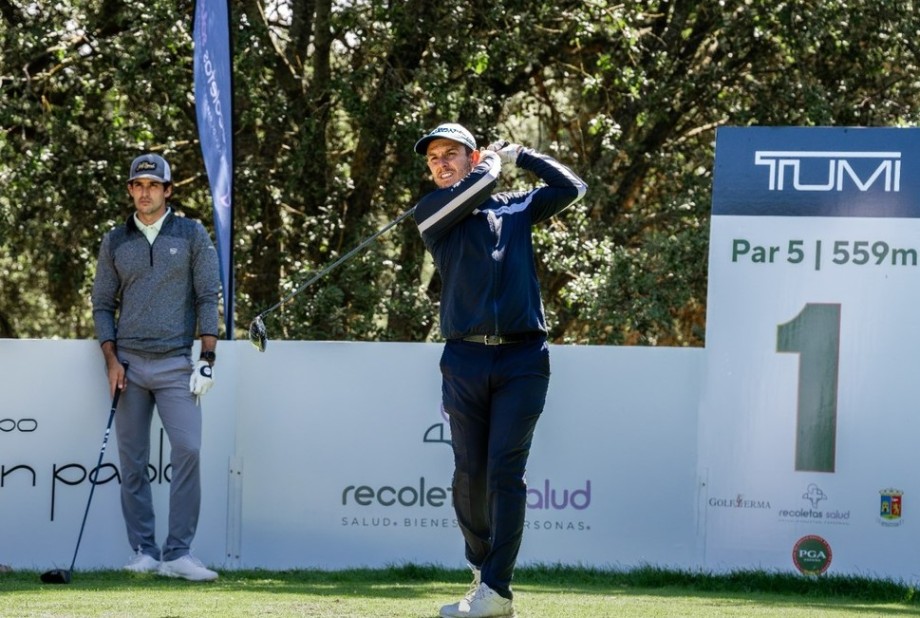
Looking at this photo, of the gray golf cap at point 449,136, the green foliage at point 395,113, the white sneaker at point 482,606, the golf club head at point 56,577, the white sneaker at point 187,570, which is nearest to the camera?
the white sneaker at point 482,606

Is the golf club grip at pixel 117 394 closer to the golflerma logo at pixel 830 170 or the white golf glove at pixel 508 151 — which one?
the white golf glove at pixel 508 151

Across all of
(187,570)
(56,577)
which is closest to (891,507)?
(187,570)

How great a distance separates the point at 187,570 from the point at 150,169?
6.68 feet

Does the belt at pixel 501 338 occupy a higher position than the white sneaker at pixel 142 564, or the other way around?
the belt at pixel 501 338

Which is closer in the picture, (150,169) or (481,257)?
(481,257)

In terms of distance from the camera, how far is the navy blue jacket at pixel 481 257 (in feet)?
17.6

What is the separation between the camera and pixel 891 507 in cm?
740

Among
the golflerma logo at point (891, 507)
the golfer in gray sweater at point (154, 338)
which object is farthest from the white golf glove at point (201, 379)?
the golflerma logo at point (891, 507)

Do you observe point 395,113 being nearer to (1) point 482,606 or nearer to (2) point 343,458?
(2) point 343,458

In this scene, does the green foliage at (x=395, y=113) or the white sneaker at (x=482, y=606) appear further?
the green foliage at (x=395, y=113)

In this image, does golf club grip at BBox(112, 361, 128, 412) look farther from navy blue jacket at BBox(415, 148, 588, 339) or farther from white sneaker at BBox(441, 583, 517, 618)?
white sneaker at BBox(441, 583, 517, 618)

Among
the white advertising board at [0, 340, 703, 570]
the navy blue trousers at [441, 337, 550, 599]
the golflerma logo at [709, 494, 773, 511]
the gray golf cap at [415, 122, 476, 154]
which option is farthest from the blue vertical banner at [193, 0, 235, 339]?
the navy blue trousers at [441, 337, 550, 599]

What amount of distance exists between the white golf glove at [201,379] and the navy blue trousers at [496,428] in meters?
2.13

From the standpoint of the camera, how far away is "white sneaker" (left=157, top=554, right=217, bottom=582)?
22.9 ft
